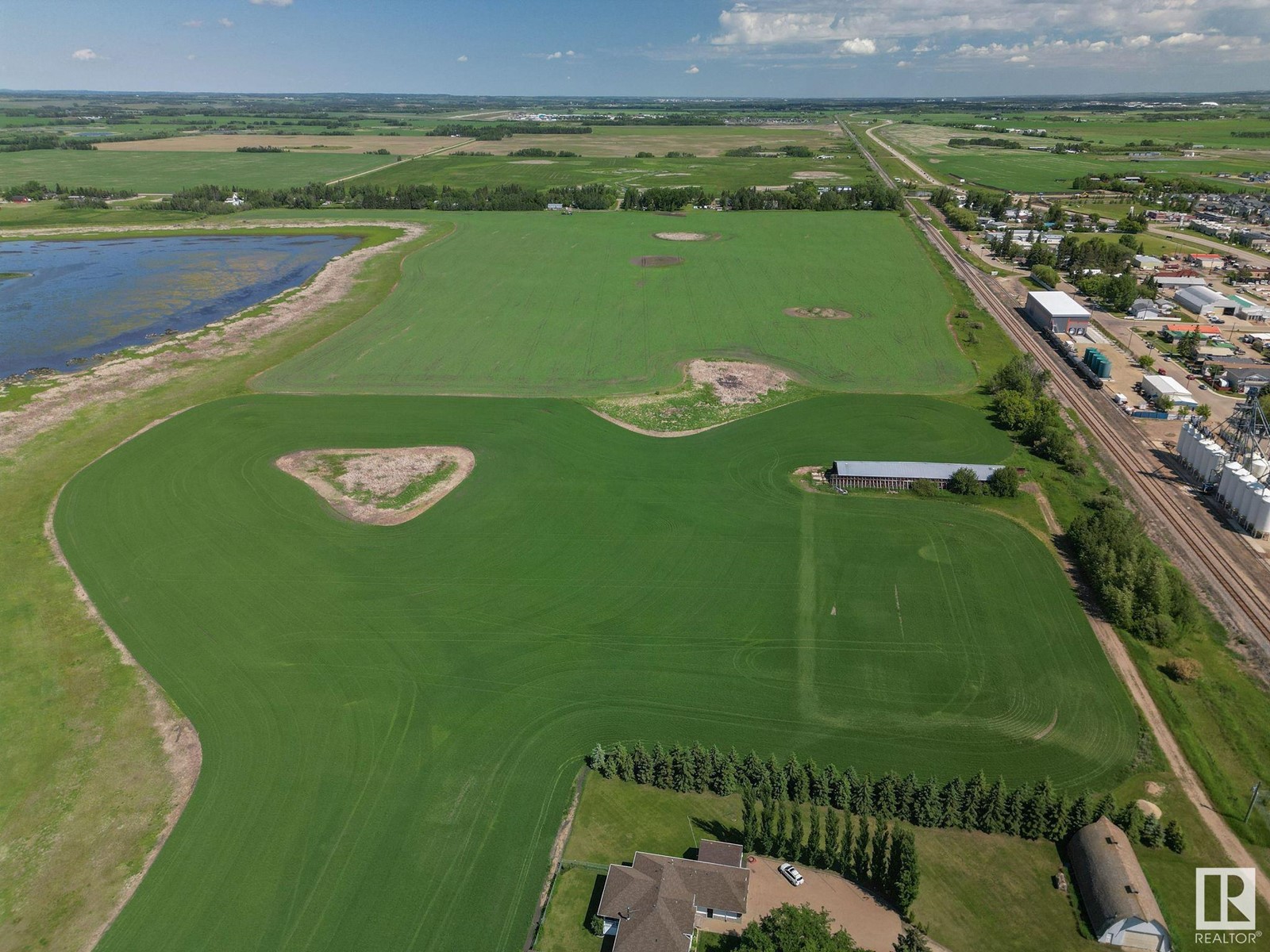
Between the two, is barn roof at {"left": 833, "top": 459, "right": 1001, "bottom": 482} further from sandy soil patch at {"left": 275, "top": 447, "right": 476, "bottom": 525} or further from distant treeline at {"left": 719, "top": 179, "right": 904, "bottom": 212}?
distant treeline at {"left": 719, "top": 179, "right": 904, "bottom": 212}

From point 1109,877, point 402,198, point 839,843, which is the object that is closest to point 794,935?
point 839,843

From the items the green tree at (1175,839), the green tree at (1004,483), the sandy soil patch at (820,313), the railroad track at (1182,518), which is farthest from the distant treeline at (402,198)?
the green tree at (1175,839)

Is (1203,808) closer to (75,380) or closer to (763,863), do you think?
(763,863)

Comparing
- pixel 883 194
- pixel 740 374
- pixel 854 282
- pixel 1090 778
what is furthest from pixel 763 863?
pixel 883 194

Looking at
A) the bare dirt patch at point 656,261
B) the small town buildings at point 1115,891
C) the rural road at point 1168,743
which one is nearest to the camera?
the small town buildings at point 1115,891

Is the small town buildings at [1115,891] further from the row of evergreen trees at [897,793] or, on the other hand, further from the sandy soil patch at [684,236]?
the sandy soil patch at [684,236]

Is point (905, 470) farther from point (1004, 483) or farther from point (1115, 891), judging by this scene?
point (1115, 891)
